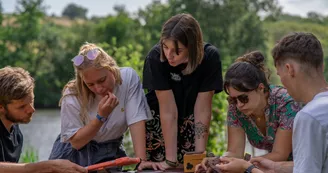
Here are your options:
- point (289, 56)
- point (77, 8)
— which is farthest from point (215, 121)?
point (77, 8)

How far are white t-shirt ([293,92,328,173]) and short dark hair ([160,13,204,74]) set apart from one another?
4.52ft

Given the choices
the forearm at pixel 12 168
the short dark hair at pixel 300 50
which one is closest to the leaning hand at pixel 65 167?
the forearm at pixel 12 168

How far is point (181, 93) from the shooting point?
4113mm

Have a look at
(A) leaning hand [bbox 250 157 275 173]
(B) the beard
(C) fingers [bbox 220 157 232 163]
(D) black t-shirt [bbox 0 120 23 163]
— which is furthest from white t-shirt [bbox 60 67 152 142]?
(A) leaning hand [bbox 250 157 275 173]

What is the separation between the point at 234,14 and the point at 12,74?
3543 centimetres

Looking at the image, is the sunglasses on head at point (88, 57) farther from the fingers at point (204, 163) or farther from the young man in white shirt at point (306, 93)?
the young man in white shirt at point (306, 93)

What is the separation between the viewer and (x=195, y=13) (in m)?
37.9

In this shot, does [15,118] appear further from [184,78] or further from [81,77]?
[184,78]

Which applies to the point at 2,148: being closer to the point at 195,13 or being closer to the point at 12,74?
A: the point at 12,74

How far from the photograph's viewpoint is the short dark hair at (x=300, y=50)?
2.81 meters

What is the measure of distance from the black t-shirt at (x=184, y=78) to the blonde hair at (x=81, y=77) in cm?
23

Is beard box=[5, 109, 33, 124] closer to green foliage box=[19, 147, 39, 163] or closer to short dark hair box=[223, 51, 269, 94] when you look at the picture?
short dark hair box=[223, 51, 269, 94]

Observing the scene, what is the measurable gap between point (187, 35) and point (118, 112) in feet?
2.21

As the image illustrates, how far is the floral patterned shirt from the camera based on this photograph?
3.56 meters
